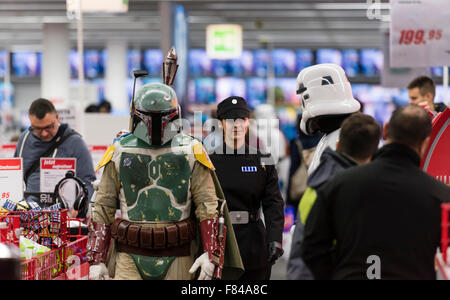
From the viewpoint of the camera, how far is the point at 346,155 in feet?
11.4

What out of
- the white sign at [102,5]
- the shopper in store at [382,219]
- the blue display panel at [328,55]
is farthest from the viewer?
the blue display panel at [328,55]

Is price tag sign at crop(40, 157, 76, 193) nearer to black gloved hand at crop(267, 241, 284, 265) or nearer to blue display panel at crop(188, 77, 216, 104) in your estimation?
black gloved hand at crop(267, 241, 284, 265)

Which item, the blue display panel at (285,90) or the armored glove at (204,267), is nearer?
the armored glove at (204,267)

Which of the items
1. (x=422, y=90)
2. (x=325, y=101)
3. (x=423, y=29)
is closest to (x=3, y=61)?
(x=422, y=90)

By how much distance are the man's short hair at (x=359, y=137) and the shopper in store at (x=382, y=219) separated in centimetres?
25

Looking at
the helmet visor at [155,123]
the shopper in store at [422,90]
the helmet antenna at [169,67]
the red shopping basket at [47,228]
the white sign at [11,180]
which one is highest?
the helmet antenna at [169,67]

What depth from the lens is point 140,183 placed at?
418 centimetres

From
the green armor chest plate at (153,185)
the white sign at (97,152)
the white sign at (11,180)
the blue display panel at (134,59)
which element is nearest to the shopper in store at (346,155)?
the green armor chest plate at (153,185)

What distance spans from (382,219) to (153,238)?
4.80 ft

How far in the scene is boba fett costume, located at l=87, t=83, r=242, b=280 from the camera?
4.15 meters

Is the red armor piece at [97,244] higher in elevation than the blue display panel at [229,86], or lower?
lower

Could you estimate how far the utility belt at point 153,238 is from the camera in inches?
162

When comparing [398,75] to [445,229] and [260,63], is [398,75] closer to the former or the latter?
[445,229]

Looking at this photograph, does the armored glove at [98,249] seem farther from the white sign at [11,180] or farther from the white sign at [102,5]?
the white sign at [102,5]
